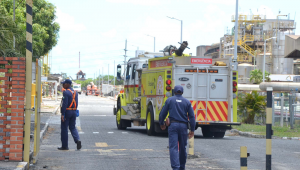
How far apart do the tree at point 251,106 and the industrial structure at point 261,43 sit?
64.7 m

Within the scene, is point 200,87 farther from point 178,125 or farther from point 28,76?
point 28,76

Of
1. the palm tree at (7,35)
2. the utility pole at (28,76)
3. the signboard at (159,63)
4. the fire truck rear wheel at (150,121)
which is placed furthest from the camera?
the fire truck rear wheel at (150,121)

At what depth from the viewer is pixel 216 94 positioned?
16906mm

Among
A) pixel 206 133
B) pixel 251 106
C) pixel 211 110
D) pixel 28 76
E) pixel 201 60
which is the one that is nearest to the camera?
pixel 28 76

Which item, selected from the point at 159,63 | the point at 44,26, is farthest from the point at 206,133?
the point at 44,26

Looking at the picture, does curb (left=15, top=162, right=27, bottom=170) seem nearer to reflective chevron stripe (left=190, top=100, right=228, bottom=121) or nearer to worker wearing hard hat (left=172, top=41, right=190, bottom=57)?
reflective chevron stripe (left=190, top=100, right=228, bottom=121)

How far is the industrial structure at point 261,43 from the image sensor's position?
91.2 m

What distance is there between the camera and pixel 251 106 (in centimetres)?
2550

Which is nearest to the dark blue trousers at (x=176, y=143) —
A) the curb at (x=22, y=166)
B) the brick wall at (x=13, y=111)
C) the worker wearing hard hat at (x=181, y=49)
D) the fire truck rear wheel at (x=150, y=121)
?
the curb at (x=22, y=166)

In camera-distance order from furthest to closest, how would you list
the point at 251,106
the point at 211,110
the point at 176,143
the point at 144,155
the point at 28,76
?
1. the point at 251,106
2. the point at 211,110
3. the point at 144,155
4. the point at 28,76
5. the point at 176,143

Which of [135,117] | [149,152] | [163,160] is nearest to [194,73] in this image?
[135,117]

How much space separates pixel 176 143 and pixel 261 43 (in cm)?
9305

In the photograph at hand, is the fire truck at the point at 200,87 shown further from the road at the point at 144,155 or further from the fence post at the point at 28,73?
the fence post at the point at 28,73

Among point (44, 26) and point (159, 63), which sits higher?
point (44, 26)
